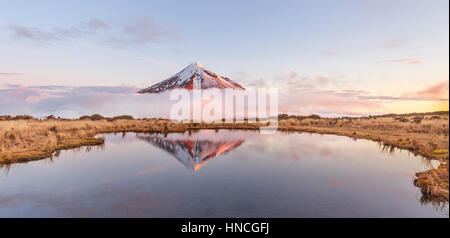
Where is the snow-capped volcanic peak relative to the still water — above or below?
above

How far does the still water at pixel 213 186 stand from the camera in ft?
21.2

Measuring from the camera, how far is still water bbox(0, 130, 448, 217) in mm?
6452

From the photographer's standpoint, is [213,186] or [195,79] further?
[195,79]

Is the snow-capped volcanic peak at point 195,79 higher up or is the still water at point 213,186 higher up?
the snow-capped volcanic peak at point 195,79

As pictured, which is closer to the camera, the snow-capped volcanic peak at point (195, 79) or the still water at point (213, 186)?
the still water at point (213, 186)

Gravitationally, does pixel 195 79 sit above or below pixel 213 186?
above

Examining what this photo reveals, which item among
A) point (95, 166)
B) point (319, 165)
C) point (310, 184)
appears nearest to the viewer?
point (310, 184)

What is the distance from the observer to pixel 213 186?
8258mm

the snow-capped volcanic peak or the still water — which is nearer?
the still water

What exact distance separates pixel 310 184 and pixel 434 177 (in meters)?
4.89
